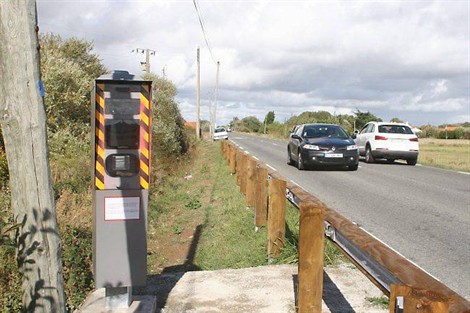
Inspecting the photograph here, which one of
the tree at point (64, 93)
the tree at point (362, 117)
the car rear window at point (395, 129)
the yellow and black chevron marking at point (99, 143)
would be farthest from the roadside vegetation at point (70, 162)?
the tree at point (362, 117)

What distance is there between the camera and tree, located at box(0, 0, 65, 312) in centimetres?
301

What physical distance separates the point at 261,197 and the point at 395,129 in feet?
46.2

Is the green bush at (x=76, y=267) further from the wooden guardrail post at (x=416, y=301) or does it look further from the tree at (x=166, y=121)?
the tree at (x=166, y=121)

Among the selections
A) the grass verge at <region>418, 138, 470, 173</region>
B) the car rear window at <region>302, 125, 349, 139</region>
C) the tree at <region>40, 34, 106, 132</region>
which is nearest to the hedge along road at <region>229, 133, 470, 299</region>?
the car rear window at <region>302, 125, 349, 139</region>

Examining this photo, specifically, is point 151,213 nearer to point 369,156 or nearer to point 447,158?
point 369,156

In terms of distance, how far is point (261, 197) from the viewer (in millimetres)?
7035

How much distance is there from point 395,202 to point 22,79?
28.5 ft

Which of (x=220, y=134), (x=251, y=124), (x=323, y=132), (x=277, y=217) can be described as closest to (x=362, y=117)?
(x=220, y=134)

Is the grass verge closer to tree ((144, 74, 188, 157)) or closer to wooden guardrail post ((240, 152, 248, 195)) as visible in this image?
wooden guardrail post ((240, 152, 248, 195))

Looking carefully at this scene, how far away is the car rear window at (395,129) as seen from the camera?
63.7 feet

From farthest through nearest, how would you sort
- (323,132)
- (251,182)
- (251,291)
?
(323,132) → (251,182) → (251,291)

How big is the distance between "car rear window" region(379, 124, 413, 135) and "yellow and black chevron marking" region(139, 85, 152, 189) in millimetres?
16867

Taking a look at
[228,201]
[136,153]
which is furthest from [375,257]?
[228,201]

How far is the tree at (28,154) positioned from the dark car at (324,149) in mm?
12816
